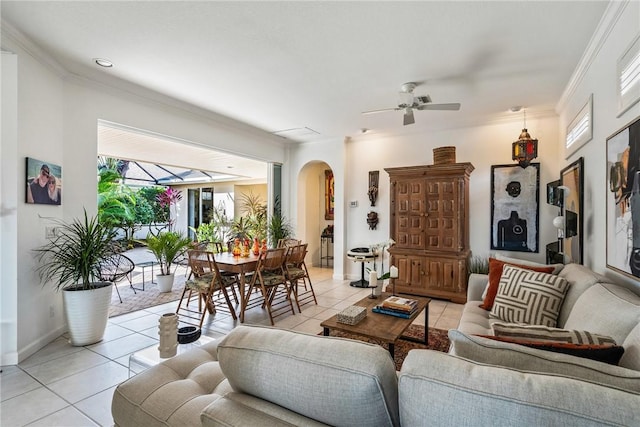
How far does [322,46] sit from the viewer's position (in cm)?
263

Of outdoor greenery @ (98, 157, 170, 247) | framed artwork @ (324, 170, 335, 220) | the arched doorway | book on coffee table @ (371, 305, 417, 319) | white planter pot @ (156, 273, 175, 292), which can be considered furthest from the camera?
framed artwork @ (324, 170, 335, 220)

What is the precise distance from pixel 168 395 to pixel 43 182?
9.16ft

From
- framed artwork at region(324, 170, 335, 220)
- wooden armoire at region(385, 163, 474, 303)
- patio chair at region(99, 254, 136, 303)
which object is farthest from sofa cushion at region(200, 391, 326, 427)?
framed artwork at region(324, 170, 335, 220)

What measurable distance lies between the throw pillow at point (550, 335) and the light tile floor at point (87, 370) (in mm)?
2232

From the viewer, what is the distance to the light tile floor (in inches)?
75.2

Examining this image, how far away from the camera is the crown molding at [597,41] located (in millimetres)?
2064

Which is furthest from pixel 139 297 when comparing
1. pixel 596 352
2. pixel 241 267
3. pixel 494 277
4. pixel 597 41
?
pixel 597 41

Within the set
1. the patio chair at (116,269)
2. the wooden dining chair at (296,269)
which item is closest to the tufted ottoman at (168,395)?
the wooden dining chair at (296,269)

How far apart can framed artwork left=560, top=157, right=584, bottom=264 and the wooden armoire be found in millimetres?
1314

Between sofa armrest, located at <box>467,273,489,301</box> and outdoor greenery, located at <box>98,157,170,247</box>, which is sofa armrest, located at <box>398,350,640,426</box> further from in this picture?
outdoor greenery, located at <box>98,157,170,247</box>

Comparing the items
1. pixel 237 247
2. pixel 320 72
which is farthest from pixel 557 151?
pixel 237 247

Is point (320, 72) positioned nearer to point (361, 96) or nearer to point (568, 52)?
point (361, 96)

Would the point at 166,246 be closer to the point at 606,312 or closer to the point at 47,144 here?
the point at 47,144

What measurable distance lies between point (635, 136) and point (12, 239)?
15.1ft
